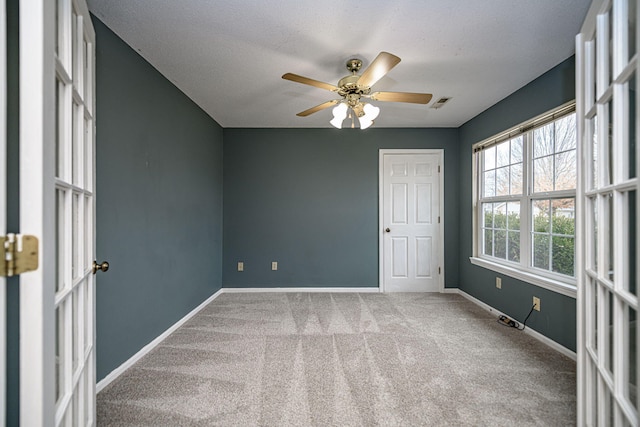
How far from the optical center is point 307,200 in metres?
4.28

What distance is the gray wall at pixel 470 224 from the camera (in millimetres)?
2367

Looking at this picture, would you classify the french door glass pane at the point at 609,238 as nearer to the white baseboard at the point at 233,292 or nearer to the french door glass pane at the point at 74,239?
the white baseboard at the point at 233,292

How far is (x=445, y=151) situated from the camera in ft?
13.9

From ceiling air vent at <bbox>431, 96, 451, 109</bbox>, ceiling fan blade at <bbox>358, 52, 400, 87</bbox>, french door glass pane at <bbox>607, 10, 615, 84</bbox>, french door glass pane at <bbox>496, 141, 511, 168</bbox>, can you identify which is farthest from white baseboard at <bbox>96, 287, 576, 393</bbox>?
ceiling fan blade at <bbox>358, 52, 400, 87</bbox>

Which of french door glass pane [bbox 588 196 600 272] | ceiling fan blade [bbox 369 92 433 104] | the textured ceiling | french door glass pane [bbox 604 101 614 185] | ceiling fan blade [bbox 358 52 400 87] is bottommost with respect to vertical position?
french door glass pane [bbox 588 196 600 272]

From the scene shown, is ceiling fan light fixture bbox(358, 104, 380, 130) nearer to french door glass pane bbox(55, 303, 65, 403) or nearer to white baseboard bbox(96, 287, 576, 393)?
french door glass pane bbox(55, 303, 65, 403)

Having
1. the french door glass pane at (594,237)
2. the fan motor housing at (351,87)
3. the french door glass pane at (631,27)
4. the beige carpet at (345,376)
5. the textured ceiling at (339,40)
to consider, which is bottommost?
the beige carpet at (345,376)

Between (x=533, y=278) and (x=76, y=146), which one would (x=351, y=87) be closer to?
(x=76, y=146)

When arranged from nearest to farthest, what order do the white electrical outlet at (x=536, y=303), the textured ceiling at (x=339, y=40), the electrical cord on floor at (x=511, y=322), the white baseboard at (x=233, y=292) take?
1. the textured ceiling at (x=339, y=40)
2. the white baseboard at (x=233, y=292)
3. the white electrical outlet at (x=536, y=303)
4. the electrical cord on floor at (x=511, y=322)

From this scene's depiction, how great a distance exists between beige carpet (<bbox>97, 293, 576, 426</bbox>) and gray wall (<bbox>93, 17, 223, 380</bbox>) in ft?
1.12

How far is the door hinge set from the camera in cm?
66

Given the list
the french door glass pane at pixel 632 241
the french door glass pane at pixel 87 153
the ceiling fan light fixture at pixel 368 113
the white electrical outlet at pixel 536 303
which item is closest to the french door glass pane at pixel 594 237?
the french door glass pane at pixel 632 241

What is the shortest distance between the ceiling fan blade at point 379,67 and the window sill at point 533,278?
218 centimetres

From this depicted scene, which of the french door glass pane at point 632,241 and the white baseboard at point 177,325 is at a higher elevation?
the french door glass pane at point 632,241
